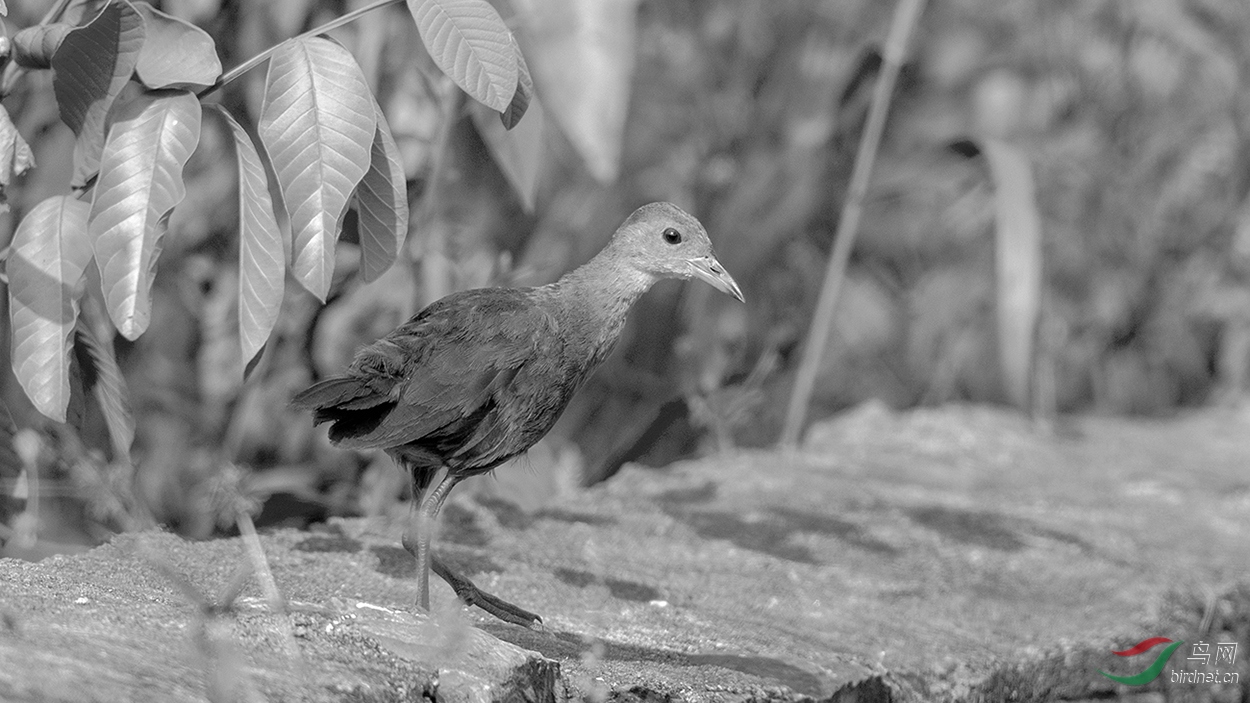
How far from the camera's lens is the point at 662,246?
3230mm

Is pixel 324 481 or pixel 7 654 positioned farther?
pixel 324 481

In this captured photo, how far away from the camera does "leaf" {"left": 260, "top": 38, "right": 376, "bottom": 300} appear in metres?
2.24

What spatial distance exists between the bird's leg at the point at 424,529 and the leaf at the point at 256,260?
1.47 ft

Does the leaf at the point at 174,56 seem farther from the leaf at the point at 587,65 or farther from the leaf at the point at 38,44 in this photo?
the leaf at the point at 587,65

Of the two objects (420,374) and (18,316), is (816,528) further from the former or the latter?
(18,316)

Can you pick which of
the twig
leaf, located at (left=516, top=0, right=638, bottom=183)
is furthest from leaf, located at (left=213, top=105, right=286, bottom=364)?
the twig

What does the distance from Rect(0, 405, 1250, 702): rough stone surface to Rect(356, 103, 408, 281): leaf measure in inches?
21.7

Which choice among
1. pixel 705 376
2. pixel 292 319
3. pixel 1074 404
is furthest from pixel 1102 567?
pixel 1074 404

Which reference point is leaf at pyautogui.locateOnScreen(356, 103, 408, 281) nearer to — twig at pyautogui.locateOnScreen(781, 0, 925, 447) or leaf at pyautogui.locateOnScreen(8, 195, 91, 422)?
leaf at pyautogui.locateOnScreen(8, 195, 91, 422)

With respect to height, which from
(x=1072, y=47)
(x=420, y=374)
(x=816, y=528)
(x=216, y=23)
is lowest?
(x=816, y=528)

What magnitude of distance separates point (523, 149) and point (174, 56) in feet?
3.50

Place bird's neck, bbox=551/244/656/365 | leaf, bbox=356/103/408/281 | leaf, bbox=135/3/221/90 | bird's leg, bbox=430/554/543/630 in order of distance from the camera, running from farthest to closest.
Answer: bird's neck, bbox=551/244/656/365, bird's leg, bbox=430/554/543/630, leaf, bbox=356/103/408/281, leaf, bbox=135/3/221/90

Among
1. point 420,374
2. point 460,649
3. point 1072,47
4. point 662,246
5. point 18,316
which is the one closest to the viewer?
point 460,649

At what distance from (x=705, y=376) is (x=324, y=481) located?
3.84 feet
